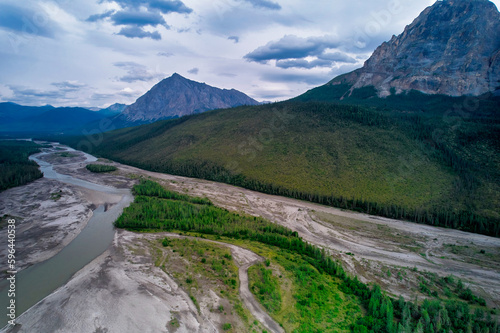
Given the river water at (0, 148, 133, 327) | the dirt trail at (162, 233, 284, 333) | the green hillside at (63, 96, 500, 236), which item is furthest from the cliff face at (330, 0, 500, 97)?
the river water at (0, 148, 133, 327)

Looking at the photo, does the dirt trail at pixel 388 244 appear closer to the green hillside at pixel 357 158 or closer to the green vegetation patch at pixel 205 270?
the green hillside at pixel 357 158

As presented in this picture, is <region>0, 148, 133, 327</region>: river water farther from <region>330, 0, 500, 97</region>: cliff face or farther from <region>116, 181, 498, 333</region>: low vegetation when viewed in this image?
<region>330, 0, 500, 97</region>: cliff face

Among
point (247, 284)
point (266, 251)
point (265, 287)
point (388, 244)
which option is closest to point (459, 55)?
point (388, 244)

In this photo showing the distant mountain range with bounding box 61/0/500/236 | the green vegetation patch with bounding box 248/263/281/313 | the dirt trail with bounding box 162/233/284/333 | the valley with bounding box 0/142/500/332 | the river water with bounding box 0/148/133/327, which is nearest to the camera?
the dirt trail with bounding box 162/233/284/333

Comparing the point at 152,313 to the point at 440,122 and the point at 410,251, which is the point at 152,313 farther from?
the point at 440,122

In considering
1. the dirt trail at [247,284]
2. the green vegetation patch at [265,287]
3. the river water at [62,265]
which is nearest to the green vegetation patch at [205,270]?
the dirt trail at [247,284]

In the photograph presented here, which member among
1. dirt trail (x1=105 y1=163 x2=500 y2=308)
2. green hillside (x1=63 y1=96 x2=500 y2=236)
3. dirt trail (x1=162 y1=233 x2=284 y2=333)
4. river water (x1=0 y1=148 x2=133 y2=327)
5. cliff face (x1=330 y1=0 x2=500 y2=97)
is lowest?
river water (x1=0 y1=148 x2=133 y2=327)
